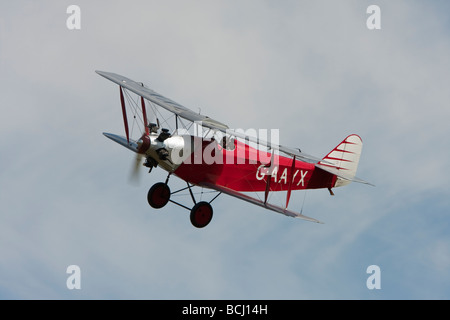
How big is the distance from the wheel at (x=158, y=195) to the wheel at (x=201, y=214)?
1107mm

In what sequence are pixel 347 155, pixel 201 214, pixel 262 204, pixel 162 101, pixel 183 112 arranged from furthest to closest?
1. pixel 347 155
2. pixel 162 101
3. pixel 183 112
4. pixel 201 214
5. pixel 262 204

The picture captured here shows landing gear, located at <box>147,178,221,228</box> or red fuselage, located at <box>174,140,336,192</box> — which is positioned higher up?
red fuselage, located at <box>174,140,336,192</box>

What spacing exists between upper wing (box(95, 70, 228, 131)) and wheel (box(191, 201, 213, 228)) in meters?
2.16

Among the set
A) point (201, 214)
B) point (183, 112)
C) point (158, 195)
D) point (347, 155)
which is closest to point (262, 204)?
point (201, 214)

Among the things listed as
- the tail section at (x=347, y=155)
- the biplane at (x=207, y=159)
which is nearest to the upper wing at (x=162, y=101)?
the biplane at (x=207, y=159)

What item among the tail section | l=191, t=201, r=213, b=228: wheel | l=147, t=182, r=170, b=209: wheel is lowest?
l=191, t=201, r=213, b=228: wheel

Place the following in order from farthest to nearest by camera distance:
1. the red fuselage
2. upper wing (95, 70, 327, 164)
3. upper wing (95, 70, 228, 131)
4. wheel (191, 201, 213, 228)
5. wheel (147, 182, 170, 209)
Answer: wheel (147, 182, 170, 209) → the red fuselage → wheel (191, 201, 213, 228) → upper wing (95, 70, 228, 131) → upper wing (95, 70, 327, 164)

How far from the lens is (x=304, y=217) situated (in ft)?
60.9

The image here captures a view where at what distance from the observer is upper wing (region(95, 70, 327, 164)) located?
60.7 ft

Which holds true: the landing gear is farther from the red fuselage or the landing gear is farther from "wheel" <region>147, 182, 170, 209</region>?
the red fuselage

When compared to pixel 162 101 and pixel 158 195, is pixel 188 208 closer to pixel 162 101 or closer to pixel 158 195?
pixel 158 195

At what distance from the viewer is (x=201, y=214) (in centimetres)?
1930

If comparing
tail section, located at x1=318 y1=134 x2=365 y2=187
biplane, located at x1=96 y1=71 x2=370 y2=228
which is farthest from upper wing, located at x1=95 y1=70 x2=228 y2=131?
tail section, located at x1=318 y1=134 x2=365 y2=187

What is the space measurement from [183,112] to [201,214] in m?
2.82
